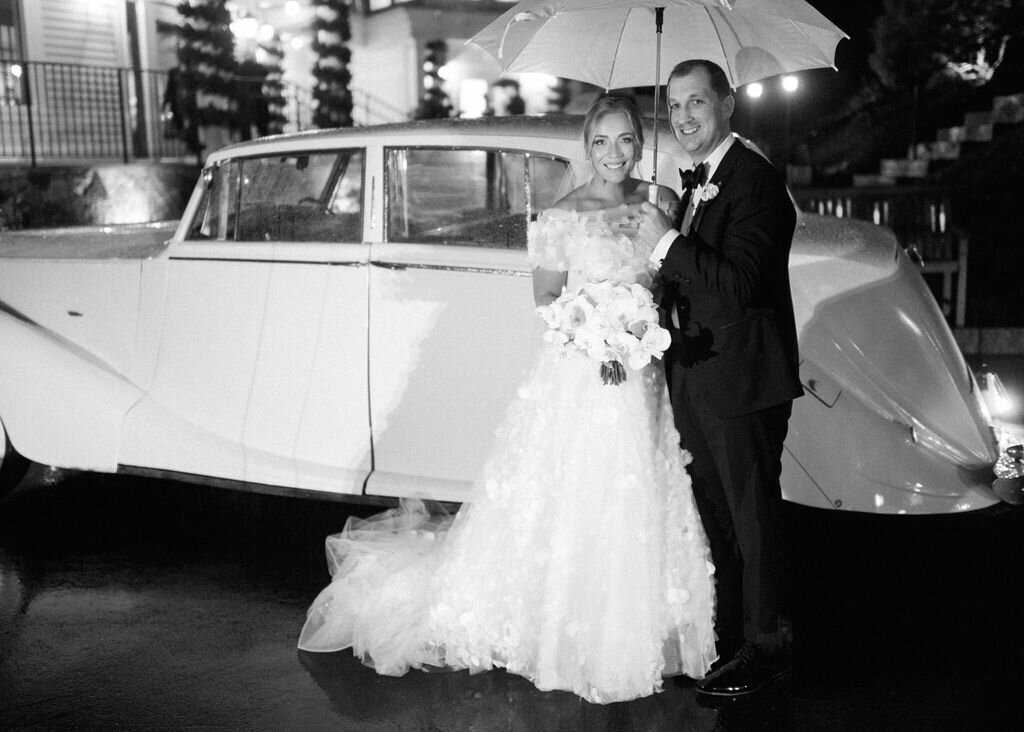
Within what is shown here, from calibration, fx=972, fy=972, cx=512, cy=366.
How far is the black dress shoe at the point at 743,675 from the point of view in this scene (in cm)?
320

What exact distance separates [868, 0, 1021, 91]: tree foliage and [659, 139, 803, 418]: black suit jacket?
1386 cm

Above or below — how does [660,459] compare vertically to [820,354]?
below

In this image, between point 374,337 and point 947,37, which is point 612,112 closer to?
point 374,337

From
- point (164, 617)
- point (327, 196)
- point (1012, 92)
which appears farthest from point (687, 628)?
point (1012, 92)

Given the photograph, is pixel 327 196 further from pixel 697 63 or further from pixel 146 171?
pixel 146 171

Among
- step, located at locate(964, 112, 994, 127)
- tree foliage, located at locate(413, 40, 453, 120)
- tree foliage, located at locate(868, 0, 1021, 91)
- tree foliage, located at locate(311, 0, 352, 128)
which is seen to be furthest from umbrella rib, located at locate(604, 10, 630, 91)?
tree foliage, located at locate(413, 40, 453, 120)

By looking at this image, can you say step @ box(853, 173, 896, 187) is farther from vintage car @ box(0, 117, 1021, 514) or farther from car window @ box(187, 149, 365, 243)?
car window @ box(187, 149, 365, 243)

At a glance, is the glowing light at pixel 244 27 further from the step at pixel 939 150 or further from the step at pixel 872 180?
the step at pixel 939 150

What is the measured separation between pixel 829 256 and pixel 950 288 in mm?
5096

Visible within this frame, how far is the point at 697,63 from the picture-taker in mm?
2961

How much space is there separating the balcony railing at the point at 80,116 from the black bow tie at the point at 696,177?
43.0 feet

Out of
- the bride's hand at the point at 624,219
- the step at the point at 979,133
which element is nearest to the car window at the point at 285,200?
the bride's hand at the point at 624,219

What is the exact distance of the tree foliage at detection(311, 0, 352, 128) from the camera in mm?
22391

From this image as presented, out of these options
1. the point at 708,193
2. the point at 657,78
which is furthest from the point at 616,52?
the point at 708,193
